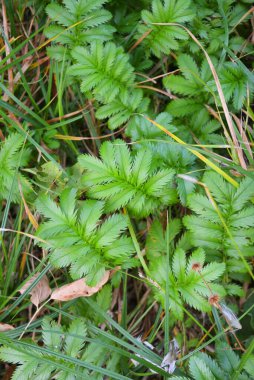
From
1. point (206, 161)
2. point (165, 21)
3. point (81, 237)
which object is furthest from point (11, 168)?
point (165, 21)

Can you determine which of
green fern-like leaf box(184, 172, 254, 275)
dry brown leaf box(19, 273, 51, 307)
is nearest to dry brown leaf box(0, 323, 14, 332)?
dry brown leaf box(19, 273, 51, 307)

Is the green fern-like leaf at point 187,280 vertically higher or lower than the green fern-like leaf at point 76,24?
lower

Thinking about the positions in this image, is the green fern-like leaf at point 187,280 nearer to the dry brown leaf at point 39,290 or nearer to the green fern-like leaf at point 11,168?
the dry brown leaf at point 39,290

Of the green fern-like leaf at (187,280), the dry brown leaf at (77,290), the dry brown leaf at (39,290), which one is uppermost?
the green fern-like leaf at (187,280)

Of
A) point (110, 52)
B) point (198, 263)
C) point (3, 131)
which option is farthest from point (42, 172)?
point (198, 263)

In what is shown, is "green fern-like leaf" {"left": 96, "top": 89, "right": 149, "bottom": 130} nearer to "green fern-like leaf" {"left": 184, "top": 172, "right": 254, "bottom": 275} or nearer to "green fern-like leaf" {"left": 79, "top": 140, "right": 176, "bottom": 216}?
"green fern-like leaf" {"left": 79, "top": 140, "right": 176, "bottom": 216}

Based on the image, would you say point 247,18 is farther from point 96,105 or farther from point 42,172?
point 42,172

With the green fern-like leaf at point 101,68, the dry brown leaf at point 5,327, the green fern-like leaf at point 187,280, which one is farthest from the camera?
the dry brown leaf at point 5,327

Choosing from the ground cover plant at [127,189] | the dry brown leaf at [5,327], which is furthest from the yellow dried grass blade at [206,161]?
the dry brown leaf at [5,327]
